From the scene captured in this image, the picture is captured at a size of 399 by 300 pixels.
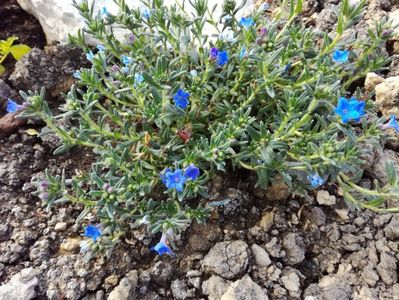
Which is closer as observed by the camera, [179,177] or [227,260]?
[179,177]

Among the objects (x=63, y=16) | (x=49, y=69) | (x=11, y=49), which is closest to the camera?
(x=49, y=69)

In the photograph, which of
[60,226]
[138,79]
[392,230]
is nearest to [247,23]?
[138,79]

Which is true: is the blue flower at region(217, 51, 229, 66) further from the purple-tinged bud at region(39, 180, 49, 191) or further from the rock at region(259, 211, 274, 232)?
the purple-tinged bud at region(39, 180, 49, 191)

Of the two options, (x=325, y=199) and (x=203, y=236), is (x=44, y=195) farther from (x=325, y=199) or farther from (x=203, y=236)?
(x=325, y=199)

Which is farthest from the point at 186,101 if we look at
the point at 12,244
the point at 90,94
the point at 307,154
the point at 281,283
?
the point at 12,244

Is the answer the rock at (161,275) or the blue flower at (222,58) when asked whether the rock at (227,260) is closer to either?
the rock at (161,275)

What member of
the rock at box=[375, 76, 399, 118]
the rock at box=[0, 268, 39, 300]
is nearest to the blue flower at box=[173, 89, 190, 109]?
the rock at box=[0, 268, 39, 300]
